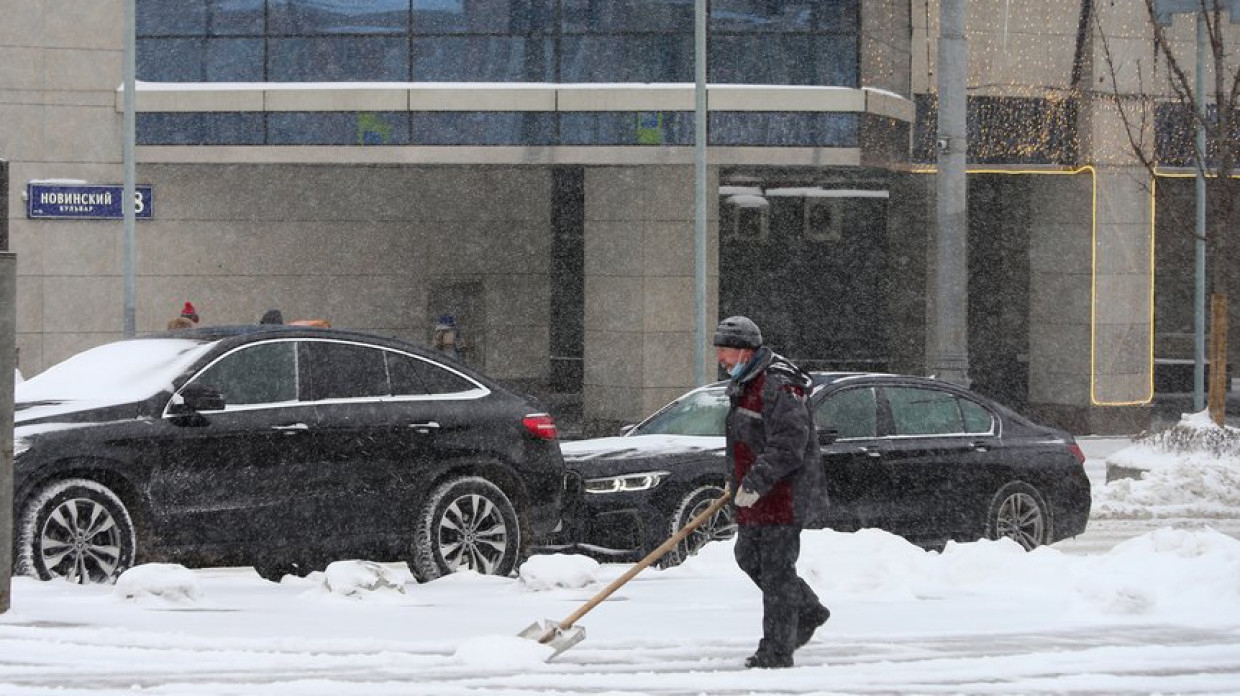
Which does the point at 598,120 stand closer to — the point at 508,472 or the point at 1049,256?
the point at 1049,256

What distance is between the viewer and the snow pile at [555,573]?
37.2 ft

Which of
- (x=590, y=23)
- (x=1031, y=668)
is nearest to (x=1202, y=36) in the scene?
(x=590, y=23)

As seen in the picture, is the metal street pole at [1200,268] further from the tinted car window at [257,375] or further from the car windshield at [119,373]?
the car windshield at [119,373]

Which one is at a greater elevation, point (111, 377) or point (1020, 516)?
point (111, 377)

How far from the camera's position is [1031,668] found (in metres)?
9.11

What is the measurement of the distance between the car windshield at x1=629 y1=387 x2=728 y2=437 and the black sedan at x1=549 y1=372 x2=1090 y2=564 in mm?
11

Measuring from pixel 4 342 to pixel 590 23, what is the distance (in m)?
18.0

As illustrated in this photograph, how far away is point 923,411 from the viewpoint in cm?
1487

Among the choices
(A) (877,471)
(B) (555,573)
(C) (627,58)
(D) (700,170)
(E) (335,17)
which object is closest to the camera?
(B) (555,573)

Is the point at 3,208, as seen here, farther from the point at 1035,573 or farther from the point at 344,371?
the point at 1035,573

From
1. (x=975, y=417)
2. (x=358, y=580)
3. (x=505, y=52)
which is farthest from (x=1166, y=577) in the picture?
(x=505, y=52)

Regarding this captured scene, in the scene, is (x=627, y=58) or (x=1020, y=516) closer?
(x=1020, y=516)

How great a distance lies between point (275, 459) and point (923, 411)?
5.13 metres

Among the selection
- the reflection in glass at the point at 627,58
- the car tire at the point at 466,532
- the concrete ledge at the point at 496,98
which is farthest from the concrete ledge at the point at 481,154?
the car tire at the point at 466,532
